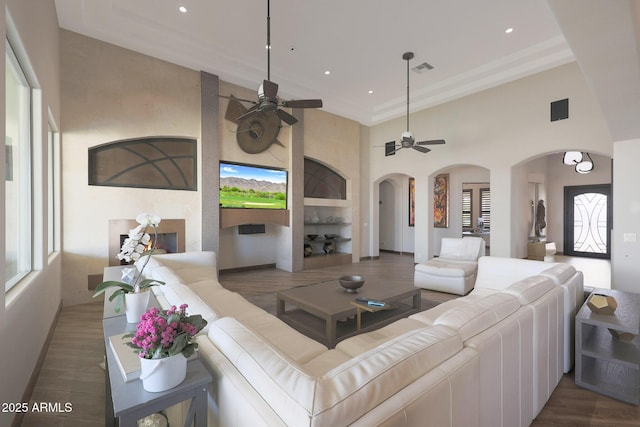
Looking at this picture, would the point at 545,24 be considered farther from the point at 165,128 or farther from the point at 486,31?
the point at 165,128

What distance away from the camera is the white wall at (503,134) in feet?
Answer: 16.3

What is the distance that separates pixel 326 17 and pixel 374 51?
124 cm

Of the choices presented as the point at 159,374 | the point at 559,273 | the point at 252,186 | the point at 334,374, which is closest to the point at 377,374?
the point at 334,374

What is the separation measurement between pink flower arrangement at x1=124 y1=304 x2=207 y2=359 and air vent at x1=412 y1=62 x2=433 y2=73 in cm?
602

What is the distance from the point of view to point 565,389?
233 cm

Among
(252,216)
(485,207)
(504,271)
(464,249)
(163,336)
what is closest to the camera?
(163,336)

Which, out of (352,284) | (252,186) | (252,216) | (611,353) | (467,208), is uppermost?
(252,186)

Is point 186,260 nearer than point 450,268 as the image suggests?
Yes

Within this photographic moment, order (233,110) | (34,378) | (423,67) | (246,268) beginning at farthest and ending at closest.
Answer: (246,268) → (233,110) → (423,67) → (34,378)

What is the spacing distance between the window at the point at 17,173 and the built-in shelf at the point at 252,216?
3175mm

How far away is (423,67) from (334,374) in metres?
6.07

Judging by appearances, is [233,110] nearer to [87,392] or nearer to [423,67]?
[423,67]

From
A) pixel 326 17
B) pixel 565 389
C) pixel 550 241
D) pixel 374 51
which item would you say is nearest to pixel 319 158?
pixel 374 51

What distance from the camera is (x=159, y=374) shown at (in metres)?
1.10
